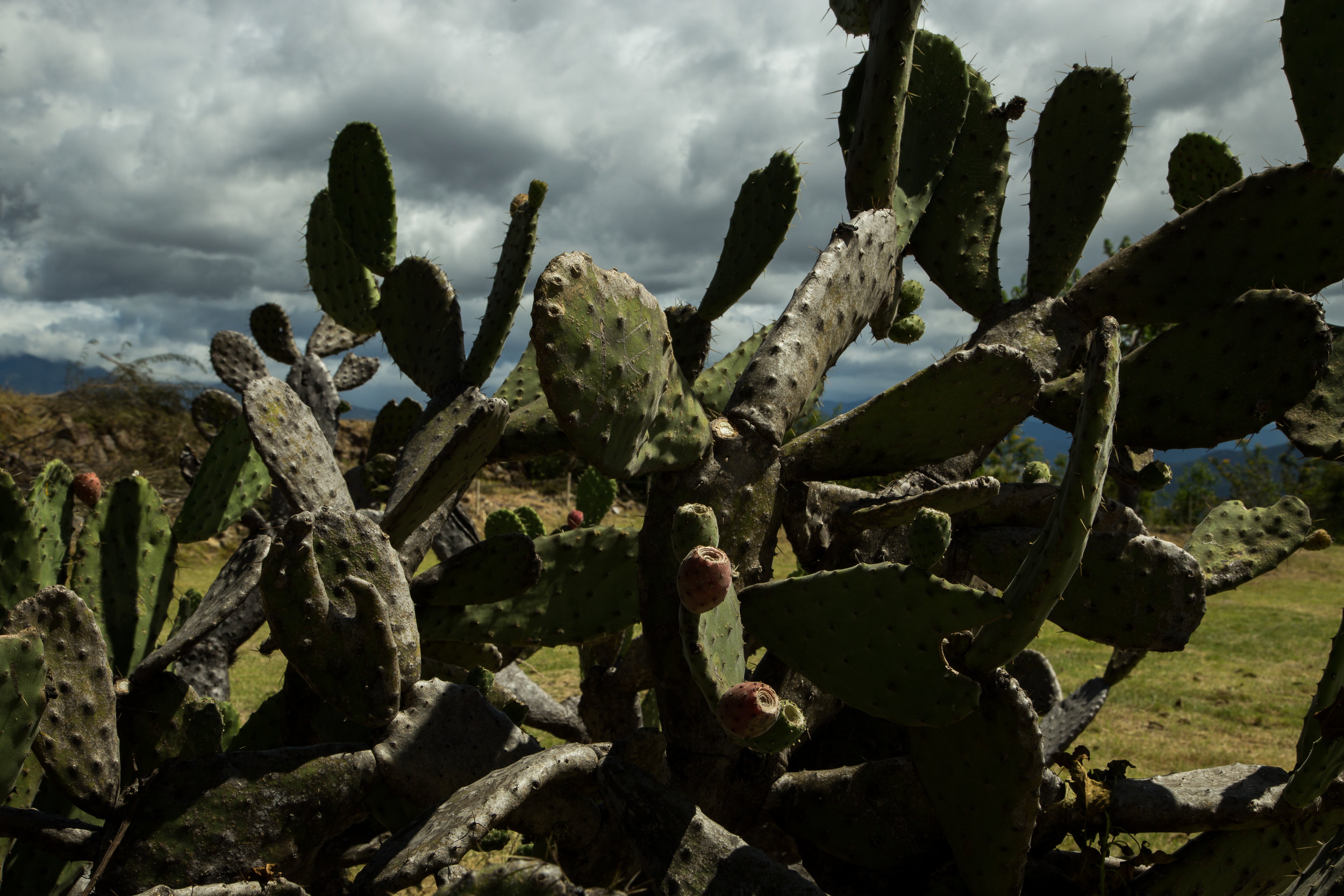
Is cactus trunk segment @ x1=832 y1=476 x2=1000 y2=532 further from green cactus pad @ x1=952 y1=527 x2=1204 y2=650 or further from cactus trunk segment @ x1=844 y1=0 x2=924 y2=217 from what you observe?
cactus trunk segment @ x1=844 y1=0 x2=924 y2=217

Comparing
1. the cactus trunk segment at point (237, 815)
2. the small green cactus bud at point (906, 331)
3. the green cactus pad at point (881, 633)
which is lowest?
the cactus trunk segment at point (237, 815)

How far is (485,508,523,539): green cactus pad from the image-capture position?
12.1ft

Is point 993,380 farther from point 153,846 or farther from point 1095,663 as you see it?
point 1095,663

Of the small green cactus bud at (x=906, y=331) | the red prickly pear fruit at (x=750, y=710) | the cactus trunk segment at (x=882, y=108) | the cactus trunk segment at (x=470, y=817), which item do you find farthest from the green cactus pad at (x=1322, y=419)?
the cactus trunk segment at (x=470, y=817)

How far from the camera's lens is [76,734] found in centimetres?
156

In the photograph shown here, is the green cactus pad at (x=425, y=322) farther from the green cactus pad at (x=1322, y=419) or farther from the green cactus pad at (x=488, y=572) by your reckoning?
the green cactus pad at (x=1322, y=419)

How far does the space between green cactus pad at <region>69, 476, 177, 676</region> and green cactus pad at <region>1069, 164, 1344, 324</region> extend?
7.81ft

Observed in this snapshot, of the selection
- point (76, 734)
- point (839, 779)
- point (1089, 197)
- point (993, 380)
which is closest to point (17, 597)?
point (76, 734)

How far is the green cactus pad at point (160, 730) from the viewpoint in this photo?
1.80 meters

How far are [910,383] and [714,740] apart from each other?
2.66 ft

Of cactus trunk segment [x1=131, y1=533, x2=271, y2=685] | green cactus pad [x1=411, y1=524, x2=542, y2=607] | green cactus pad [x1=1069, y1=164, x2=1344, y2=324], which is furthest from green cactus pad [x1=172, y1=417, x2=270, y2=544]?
green cactus pad [x1=1069, y1=164, x2=1344, y2=324]

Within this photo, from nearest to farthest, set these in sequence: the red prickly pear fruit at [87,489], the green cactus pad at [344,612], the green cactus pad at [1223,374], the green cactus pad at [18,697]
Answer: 1. the green cactus pad at [18,697]
2. the green cactus pad at [344,612]
3. the green cactus pad at [1223,374]
4. the red prickly pear fruit at [87,489]

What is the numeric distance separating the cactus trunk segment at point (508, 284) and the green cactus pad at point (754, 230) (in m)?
0.50

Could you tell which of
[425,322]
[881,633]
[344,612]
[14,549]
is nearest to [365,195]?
[425,322]
